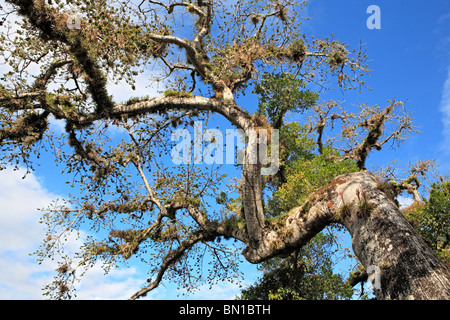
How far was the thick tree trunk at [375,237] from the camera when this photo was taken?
4.27 metres

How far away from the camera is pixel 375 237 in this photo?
5160 millimetres

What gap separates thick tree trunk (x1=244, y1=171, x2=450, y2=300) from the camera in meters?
4.27

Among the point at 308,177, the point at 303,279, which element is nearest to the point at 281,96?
the point at 308,177

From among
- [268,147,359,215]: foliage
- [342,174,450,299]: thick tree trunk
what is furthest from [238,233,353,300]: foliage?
[342,174,450,299]: thick tree trunk

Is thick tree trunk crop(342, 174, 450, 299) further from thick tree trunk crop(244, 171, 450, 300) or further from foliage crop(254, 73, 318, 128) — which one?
foliage crop(254, 73, 318, 128)

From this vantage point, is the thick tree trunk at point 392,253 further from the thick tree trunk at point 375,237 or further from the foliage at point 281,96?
the foliage at point 281,96

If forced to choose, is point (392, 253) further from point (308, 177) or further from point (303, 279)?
point (303, 279)

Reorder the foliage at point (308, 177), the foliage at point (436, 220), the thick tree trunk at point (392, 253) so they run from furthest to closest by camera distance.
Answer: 1. the foliage at point (436, 220)
2. the foliage at point (308, 177)
3. the thick tree trunk at point (392, 253)

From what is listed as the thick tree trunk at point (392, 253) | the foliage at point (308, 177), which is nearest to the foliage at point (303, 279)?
the foliage at point (308, 177)

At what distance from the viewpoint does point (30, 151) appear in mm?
9047
